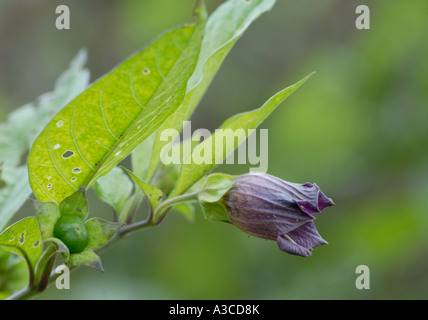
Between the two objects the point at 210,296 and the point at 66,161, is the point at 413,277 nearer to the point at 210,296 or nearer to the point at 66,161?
the point at 210,296

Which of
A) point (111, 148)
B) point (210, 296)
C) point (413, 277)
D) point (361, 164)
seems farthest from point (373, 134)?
point (111, 148)

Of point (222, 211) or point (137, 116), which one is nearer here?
point (137, 116)

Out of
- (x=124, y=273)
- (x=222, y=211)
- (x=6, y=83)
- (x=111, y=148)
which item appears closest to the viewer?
(x=111, y=148)

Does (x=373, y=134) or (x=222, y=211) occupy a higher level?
(x=373, y=134)

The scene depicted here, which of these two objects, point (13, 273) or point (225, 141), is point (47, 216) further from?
point (13, 273)

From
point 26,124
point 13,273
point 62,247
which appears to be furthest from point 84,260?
point 26,124

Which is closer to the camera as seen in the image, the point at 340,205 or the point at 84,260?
the point at 84,260
